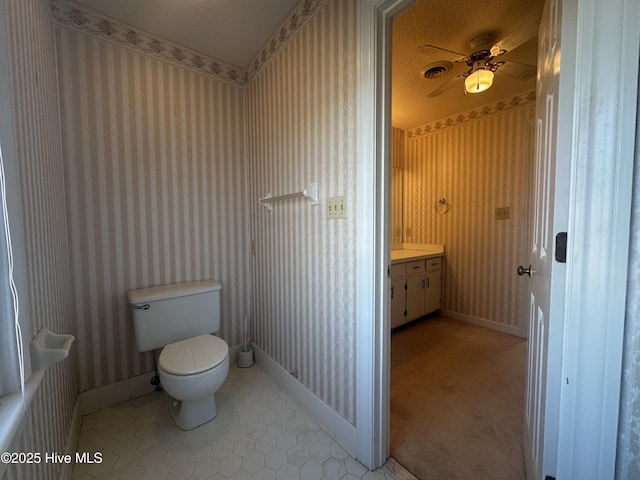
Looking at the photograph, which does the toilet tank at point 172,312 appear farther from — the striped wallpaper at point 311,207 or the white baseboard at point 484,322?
the white baseboard at point 484,322

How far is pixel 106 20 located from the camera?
1.62 m

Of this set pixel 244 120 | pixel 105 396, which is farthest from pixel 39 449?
pixel 244 120

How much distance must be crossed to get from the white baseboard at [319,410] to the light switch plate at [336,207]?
107 cm

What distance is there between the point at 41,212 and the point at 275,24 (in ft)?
5.45

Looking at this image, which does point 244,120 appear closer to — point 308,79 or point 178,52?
point 178,52

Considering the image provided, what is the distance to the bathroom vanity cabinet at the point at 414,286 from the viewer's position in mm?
2680

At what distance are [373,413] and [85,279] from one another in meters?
1.86

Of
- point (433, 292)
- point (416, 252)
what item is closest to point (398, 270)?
point (416, 252)

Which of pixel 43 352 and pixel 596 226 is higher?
pixel 596 226

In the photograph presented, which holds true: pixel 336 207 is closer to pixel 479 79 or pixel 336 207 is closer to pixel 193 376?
pixel 193 376

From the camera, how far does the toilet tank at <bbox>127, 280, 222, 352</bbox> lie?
63.7 inches

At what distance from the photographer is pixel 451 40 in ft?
5.75

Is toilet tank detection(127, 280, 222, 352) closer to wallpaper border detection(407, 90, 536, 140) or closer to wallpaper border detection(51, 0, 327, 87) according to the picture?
wallpaper border detection(51, 0, 327, 87)

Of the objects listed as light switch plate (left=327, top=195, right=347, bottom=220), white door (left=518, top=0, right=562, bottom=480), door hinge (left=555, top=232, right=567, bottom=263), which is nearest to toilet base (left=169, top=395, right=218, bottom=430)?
light switch plate (left=327, top=195, right=347, bottom=220)
